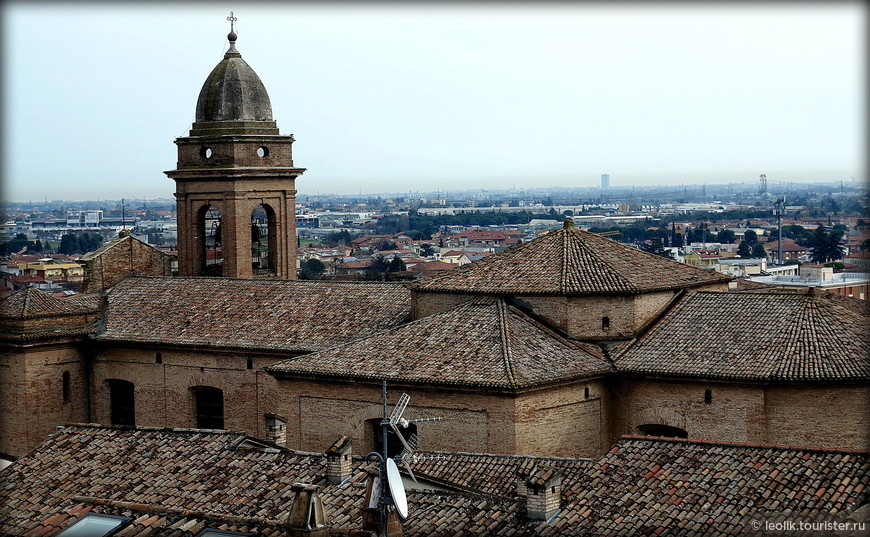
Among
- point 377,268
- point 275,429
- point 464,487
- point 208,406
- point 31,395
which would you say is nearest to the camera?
point 464,487

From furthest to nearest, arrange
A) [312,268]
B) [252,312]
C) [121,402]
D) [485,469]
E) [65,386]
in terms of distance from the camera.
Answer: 1. [312,268]
2. [121,402]
3. [65,386]
4. [252,312]
5. [485,469]

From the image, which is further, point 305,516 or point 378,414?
point 378,414

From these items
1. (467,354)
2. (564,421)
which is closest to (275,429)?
(467,354)

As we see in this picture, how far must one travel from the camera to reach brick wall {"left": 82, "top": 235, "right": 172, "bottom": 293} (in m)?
33.1

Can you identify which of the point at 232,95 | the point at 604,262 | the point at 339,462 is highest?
the point at 232,95

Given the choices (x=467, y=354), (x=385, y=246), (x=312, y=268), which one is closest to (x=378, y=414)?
(x=467, y=354)

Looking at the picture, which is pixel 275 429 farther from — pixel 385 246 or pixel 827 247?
pixel 385 246

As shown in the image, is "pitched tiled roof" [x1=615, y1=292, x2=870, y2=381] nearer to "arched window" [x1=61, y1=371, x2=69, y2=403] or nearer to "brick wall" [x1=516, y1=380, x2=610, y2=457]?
"brick wall" [x1=516, y1=380, x2=610, y2=457]

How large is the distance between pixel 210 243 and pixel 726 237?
75.6 metres

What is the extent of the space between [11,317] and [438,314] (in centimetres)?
943

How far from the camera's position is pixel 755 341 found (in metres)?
23.8

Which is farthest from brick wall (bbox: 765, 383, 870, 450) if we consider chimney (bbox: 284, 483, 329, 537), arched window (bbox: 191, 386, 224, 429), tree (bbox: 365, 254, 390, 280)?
tree (bbox: 365, 254, 390, 280)

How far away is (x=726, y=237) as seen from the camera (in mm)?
104938

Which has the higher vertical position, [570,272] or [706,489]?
[570,272]
